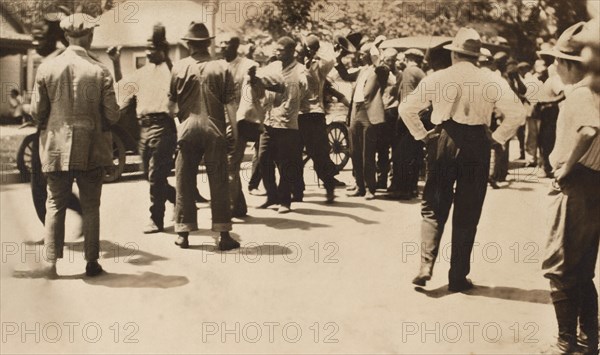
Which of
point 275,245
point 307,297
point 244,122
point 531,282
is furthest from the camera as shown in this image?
point 244,122

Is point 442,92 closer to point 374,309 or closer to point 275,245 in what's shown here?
point 374,309

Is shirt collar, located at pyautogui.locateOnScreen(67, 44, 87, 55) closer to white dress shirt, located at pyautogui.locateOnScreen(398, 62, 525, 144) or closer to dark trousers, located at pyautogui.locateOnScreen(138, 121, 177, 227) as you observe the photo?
dark trousers, located at pyautogui.locateOnScreen(138, 121, 177, 227)

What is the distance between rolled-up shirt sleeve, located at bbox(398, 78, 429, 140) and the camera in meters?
5.71

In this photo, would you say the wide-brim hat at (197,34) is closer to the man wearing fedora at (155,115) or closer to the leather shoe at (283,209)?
the man wearing fedora at (155,115)

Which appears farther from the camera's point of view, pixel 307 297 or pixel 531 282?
pixel 531 282

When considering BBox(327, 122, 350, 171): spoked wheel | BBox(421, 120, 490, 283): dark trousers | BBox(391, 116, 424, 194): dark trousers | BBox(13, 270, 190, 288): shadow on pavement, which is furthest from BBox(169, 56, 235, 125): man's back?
BBox(327, 122, 350, 171): spoked wheel

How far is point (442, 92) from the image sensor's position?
559 cm

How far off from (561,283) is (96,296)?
290 centimetres

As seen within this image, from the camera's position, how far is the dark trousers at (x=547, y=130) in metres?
11.1

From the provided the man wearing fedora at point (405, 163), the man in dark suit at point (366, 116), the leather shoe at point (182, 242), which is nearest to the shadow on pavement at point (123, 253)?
the leather shoe at point (182, 242)

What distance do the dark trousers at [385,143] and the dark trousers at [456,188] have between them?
4025 millimetres

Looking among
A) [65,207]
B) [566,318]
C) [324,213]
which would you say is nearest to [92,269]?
[65,207]

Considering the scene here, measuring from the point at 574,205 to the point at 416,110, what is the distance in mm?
1639

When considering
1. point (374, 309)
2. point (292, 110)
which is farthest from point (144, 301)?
point (292, 110)
